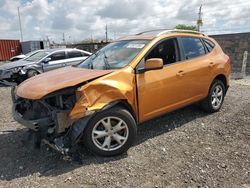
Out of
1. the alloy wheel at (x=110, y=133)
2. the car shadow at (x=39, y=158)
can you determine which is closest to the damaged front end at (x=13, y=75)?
the car shadow at (x=39, y=158)

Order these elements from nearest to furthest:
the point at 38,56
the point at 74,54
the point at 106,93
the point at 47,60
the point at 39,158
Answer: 1. the point at 106,93
2. the point at 39,158
3. the point at 47,60
4. the point at 38,56
5. the point at 74,54

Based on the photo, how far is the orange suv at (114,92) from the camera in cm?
374

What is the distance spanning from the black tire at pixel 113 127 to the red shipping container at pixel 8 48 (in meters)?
30.4

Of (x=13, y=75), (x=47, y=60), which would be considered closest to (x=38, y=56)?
(x=47, y=60)

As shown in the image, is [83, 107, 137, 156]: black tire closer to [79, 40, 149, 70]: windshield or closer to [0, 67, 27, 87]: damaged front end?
[79, 40, 149, 70]: windshield

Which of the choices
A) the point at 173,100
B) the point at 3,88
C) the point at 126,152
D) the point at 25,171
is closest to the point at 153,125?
the point at 173,100

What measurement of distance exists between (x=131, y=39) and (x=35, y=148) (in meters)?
2.52

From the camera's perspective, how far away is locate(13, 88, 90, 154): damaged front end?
147 inches

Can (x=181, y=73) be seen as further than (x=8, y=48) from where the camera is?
No

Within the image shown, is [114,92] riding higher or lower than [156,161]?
higher

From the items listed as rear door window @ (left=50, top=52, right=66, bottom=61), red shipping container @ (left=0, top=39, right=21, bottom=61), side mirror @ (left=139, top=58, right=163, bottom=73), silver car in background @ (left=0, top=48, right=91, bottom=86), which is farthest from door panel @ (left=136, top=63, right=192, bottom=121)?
red shipping container @ (left=0, top=39, right=21, bottom=61)

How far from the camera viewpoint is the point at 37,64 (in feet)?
36.3

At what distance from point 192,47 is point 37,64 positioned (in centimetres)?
748

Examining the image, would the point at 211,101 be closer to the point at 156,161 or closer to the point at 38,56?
the point at 156,161
